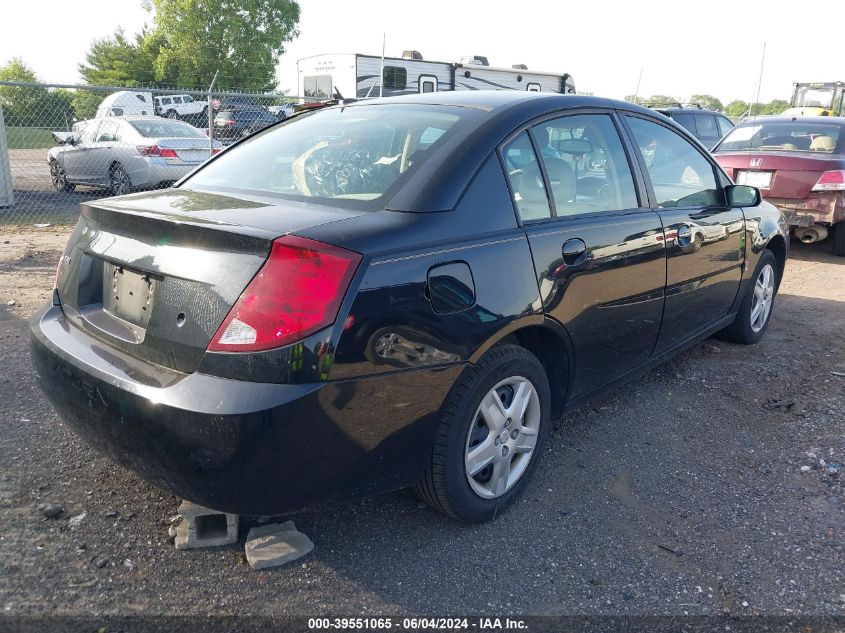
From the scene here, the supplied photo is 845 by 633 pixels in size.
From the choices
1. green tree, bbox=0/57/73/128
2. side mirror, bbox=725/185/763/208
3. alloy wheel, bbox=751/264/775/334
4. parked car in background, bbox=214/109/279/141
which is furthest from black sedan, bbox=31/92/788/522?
parked car in background, bbox=214/109/279/141

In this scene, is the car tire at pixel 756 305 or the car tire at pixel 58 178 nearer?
the car tire at pixel 756 305

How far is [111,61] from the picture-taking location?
156 ft

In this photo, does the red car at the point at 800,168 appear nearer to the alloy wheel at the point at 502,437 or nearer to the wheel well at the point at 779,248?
the wheel well at the point at 779,248

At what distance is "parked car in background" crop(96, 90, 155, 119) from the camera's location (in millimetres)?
15213

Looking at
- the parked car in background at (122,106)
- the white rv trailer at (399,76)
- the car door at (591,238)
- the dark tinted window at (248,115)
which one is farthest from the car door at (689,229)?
the white rv trailer at (399,76)

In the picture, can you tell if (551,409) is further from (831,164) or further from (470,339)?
(831,164)

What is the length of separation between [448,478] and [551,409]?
809 mm

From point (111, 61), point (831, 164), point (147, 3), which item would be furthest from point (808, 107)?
point (111, 61)

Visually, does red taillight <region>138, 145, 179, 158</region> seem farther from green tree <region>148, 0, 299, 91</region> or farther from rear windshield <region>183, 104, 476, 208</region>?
green tree <region>148, 0, 299, 91</region>

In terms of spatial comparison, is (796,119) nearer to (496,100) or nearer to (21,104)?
(496,100)

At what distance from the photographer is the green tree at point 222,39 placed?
130ft

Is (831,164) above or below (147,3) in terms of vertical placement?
below

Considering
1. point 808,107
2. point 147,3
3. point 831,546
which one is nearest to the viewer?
point 831,546

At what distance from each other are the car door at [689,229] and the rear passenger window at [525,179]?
926 millimetres
